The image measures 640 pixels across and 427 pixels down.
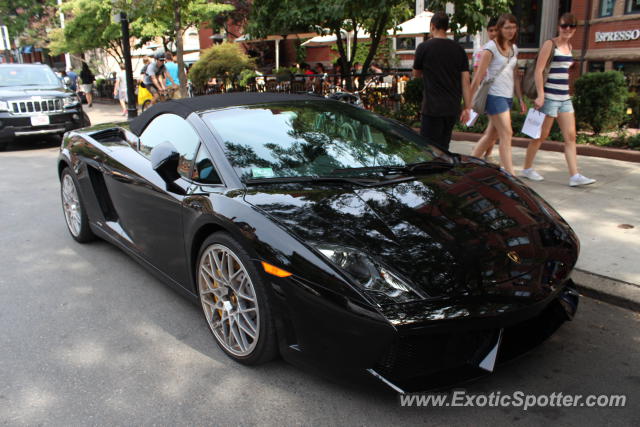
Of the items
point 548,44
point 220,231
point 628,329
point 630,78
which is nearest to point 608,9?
point 630,78

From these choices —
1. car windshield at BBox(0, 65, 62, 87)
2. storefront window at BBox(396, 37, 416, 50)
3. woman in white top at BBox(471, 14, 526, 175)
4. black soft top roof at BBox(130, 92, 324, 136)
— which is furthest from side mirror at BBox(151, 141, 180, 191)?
storefront window at BBox(396, 37, 416, 50)

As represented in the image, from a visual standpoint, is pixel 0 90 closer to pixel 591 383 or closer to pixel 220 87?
pixel 220 87

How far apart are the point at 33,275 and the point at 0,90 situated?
8683 mm

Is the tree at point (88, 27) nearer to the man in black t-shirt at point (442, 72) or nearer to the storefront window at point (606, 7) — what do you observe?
the storefront window at point (606, 7)

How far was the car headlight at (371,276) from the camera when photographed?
243 centimetres

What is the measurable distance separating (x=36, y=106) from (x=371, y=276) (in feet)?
36.0

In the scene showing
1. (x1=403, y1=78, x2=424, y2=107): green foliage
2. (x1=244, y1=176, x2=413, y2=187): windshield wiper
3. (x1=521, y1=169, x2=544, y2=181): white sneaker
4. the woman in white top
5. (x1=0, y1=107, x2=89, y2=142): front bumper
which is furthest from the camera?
(x1=0, y1=107, x2=89, y2=142): front bumper

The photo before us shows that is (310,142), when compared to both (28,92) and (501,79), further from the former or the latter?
(28,92)

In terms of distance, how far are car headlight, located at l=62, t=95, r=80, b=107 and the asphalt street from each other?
8.45 m

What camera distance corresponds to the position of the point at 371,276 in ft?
8.23

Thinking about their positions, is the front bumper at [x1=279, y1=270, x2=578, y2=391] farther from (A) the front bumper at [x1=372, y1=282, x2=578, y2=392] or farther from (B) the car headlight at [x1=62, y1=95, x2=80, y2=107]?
(B) the car headlight at [x1=62, y1=95, x2=80, y2=107]

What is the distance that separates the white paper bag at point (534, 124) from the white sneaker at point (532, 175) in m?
0.55

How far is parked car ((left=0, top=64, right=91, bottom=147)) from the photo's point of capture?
36.9ft

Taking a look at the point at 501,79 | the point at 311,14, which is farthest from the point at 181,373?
the point at 311,14
